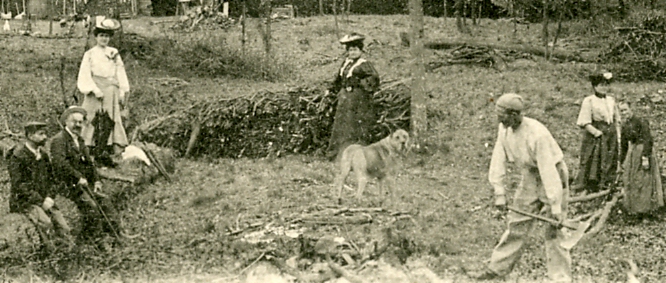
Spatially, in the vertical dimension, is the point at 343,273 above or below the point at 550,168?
below

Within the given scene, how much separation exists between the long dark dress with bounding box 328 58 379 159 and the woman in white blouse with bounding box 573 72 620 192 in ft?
9.11

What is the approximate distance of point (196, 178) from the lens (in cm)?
1120

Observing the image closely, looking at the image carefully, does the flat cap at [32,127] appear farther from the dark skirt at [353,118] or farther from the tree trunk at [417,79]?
the tree trunk at [417,79]

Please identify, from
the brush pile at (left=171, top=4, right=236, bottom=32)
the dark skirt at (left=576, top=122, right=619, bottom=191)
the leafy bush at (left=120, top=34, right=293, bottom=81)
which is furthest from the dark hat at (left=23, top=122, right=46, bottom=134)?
the brush pile at (left=171, top=4, right=236, bottom=32)

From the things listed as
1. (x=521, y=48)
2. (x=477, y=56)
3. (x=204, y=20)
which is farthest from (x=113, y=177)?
(x=204, y=20)

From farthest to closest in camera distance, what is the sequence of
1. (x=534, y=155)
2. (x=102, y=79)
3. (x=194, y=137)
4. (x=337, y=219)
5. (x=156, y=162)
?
1. (x=194, y=137)
2. (x=156, y=162)
3. (x=102, y=79)
4. (x=337, y=219)
5. (x=534, y=155)

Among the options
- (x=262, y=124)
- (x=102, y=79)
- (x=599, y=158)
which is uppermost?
(x=102, y=79)

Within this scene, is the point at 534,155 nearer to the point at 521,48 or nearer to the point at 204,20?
the point at 521,48

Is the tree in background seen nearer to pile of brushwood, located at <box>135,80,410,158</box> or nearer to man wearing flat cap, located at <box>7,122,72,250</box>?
pile of brushwood, located at <box>135,80,410,158</box>

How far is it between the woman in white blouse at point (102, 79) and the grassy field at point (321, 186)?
1.21 m

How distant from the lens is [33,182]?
24.6 feet

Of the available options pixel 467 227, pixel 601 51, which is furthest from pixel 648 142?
pixel 601 51

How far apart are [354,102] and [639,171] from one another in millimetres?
3752

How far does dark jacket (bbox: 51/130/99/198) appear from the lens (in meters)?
7.81
